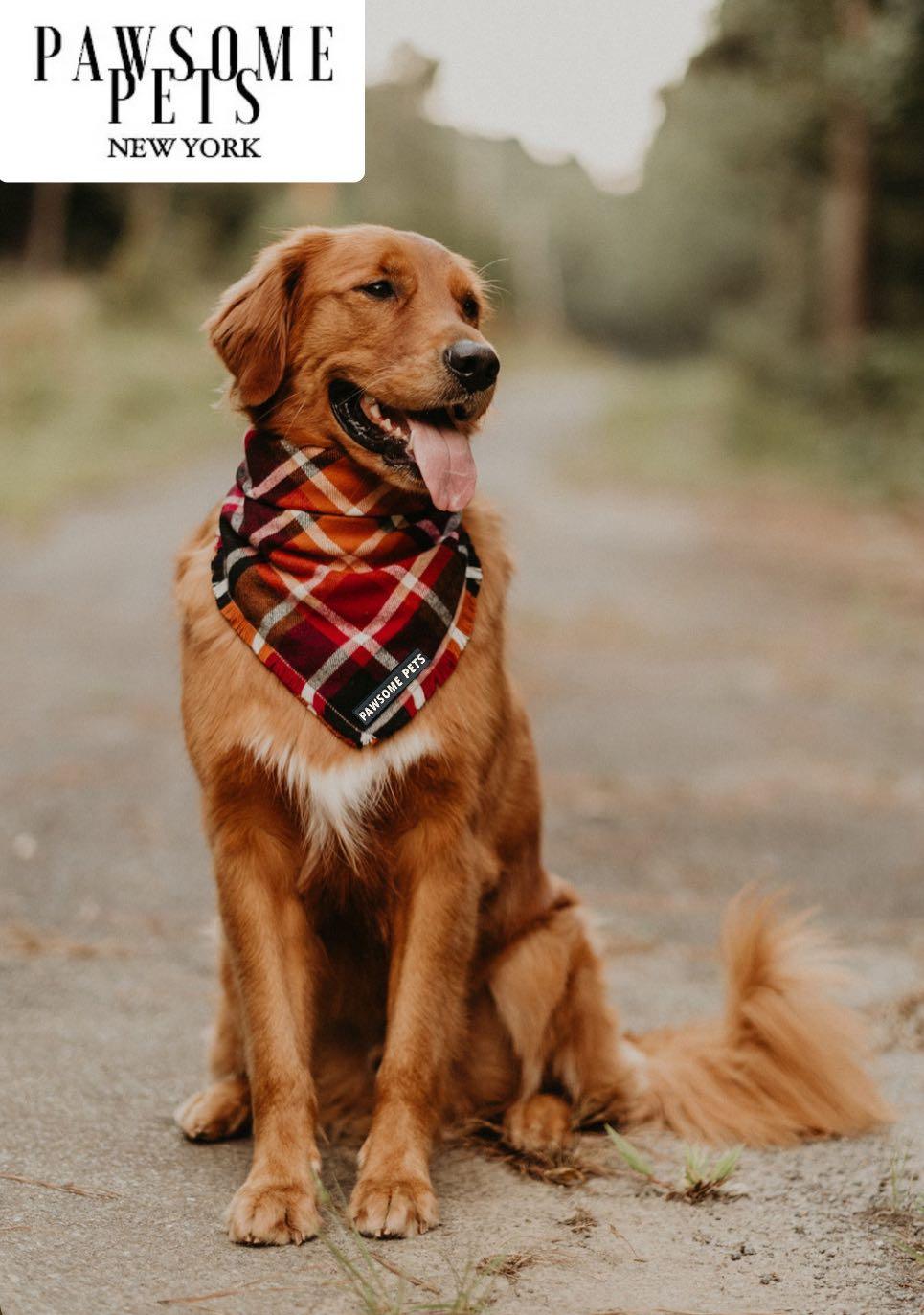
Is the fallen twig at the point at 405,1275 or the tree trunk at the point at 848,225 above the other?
the tree trunk at the point at 848,225

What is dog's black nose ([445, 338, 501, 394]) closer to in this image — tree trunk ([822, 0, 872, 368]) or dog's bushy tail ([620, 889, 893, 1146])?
dog's bushy tail ([620, 889, 893, 1146])

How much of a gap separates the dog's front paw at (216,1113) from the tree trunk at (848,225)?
549 inches

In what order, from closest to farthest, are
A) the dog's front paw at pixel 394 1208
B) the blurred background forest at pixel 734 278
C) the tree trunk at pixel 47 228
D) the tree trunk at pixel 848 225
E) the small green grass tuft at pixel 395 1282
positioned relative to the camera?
1. the small green grass tuft at pixel 395 1282
2. the dog's front paw at pixel 394 1208
3. the blurred background forest at pixel 734 278
4. the tree trunk at pixel 848 225
5. the tree trunk at pixel 47 228

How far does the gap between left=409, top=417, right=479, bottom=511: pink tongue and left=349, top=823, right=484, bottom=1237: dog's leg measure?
0.62 m

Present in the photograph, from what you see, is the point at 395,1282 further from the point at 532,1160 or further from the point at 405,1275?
the point at 532,1160

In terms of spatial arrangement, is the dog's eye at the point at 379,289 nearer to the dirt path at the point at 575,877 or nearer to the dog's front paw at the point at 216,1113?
the dog's front paw at the point at 216,1113

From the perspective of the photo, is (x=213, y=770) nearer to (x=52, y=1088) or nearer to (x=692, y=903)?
(x=52, y=1088)

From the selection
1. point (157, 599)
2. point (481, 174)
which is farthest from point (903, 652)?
point (481, 174)

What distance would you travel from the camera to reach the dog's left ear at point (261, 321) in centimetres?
274

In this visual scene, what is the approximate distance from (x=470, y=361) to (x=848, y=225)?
1415 centimetres

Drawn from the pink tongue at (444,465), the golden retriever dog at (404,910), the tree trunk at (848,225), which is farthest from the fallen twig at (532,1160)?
the tree trunk at (848,225)

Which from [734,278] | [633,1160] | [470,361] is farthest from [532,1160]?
[734,278]

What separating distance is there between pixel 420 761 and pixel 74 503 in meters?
10.8

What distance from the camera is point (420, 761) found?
2516 mm
